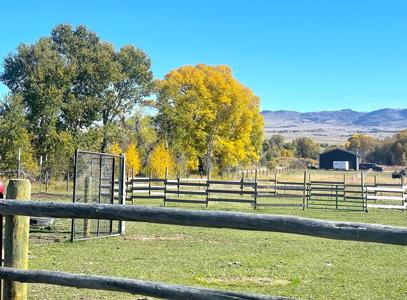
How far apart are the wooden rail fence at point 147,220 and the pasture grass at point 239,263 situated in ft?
8.69

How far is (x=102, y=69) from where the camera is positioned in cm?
5041

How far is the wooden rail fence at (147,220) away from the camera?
11.6 feet

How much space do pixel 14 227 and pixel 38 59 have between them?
161 ft

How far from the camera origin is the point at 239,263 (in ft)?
33.4

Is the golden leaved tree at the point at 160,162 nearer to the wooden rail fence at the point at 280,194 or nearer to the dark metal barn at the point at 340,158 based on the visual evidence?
the wooden rail fence at the point at 280,194

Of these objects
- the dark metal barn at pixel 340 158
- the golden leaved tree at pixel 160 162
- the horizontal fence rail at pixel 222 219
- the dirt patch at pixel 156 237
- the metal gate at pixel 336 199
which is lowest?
the dirt patch at pixel 156 237

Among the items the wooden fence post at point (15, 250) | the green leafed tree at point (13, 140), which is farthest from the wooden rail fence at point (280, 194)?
the wooden fence post at point (15, 250)

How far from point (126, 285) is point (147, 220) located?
20.1 inches

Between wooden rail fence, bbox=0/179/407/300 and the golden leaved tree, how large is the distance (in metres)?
46.3

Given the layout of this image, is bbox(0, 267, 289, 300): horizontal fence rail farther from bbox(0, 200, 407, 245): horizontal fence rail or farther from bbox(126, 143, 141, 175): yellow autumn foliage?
bbox(126, 143, 141, 175): yellow autumn foliage

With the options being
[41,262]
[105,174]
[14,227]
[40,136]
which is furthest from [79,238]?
[40,136]

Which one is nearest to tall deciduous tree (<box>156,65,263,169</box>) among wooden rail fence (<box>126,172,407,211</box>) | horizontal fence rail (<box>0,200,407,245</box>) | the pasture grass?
wooden rail fence (<box>126,172,407,211</box>)

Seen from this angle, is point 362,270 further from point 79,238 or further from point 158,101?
point 158,101

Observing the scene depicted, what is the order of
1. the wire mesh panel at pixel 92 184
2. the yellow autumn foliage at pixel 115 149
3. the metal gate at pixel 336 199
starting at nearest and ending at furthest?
the wire mesh panel at pixel 92 184
the metal gate at pixel 336 199
the yellow autumn foliage at pixel 115 149
